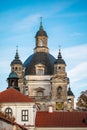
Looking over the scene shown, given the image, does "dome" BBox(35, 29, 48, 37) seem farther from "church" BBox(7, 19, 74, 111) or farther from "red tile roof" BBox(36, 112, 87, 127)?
"red tile roof" BBox(36, 112, 87, 127)

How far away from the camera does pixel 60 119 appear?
58.2 meters

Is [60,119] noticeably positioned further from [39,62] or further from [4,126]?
[39,62]

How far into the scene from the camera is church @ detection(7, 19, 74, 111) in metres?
92.2

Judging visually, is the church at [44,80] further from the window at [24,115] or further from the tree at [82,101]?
the window at [24,115]

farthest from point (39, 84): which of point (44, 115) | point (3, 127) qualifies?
point (3, 127)

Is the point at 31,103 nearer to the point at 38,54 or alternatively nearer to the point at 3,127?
the point at 3,127

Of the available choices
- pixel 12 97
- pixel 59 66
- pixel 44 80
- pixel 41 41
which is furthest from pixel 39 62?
pixel 12 97

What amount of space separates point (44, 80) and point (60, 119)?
3758 centimetres

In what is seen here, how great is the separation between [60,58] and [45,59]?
4.06m

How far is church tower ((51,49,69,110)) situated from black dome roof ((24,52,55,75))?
2.85 meters

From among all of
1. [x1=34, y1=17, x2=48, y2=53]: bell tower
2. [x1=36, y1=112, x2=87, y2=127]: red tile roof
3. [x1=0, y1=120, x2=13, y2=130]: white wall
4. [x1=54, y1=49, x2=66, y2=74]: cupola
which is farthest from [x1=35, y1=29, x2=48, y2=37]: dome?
[x1=0, y1=120, x2=13, y2=130]: white wall

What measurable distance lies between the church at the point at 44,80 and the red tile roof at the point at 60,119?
98.9 feet

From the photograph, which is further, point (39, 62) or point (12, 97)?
point (39, 62)

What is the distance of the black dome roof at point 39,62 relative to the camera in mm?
97000
